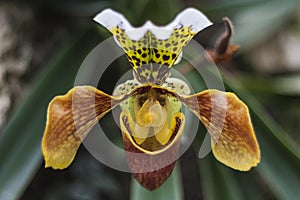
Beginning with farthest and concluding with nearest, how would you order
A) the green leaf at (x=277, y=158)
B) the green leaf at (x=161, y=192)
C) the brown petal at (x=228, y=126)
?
the green leaf at (x=277, y=158)
the green leaf at (x=161, y=192)
the brown petal at (x=228, y=126)

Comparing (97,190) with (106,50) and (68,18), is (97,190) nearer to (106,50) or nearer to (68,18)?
(106,50)

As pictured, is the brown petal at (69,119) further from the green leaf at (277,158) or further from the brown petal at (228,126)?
the green leaf at (277,158)

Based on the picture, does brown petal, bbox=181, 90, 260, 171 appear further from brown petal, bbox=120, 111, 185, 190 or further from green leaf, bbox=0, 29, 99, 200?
green leaf, bbox=0, 29, 99, 200

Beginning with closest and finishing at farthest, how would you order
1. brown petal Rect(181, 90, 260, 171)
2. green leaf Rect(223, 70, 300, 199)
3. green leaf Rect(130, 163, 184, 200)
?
1. brown petal Rect(181, 90, 260, 171)
2. green leaf Rect(130, 163, 184, 200)
3. green leaf Rect(223, 70, 300, 199)

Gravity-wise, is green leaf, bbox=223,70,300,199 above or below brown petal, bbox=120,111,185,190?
below

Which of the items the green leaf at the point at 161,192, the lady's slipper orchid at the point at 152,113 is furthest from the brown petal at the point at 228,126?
the green leaf at the point at 161,192

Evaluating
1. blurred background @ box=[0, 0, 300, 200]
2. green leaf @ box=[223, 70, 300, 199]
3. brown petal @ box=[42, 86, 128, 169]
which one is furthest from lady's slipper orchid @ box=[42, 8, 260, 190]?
green leaf @ box=[223, 70, 300, 199]
